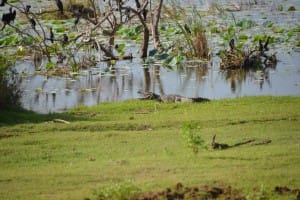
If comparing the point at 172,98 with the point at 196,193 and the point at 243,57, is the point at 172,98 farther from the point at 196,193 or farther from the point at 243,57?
the point at 196,193

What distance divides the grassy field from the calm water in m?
1.90

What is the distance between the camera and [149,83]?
15.7 m

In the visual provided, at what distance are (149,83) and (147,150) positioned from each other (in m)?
7.48

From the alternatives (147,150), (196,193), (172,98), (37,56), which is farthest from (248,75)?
(196,193)

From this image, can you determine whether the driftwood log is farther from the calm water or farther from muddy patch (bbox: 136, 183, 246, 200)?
the calm water

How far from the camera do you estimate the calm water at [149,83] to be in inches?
557

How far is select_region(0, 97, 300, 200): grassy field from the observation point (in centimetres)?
662

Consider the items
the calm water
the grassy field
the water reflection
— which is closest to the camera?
the grassy field

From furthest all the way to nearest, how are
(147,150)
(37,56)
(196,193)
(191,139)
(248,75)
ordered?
(37,56) < (248,75) < (147,150) < (191,139) < (196,193)

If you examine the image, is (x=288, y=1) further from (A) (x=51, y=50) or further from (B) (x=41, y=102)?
(B) (x=41, y=102)

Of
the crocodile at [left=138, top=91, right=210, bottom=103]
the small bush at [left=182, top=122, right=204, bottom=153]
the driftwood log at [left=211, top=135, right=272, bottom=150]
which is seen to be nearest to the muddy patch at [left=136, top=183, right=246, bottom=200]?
the small bush at [left=182, top=122, right=204, bottom=153]

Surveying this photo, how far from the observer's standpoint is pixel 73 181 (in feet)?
22.4

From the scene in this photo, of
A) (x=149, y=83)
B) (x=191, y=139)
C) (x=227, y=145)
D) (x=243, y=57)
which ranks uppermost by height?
(x=243, y=57)

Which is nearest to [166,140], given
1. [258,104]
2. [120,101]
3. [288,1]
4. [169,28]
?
[258,104]
